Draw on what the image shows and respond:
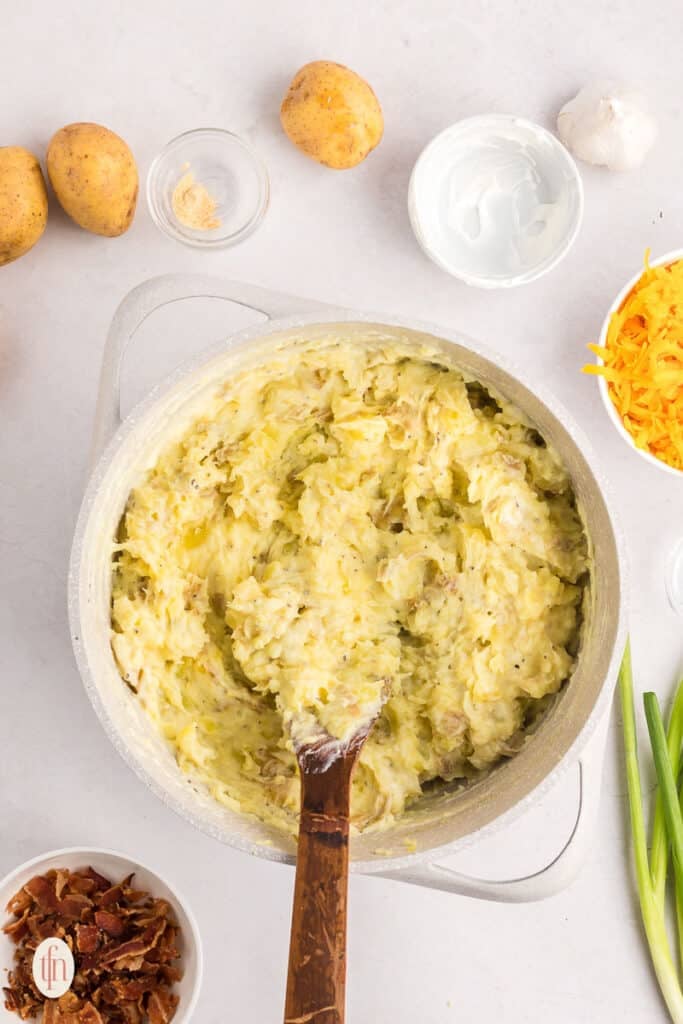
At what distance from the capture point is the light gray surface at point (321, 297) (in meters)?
1.86

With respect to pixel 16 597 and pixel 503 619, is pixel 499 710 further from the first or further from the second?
pixel 16 597

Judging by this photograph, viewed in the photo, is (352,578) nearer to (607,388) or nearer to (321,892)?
(321,892)

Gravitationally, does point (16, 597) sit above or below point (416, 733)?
above

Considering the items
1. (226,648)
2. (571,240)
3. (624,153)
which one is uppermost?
(624,153)

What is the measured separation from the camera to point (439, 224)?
1.89 m

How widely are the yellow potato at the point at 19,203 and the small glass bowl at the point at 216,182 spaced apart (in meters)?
0.19

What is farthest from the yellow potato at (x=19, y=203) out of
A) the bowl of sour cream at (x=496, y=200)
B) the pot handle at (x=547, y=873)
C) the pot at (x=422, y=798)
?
the pot handle at (x=547, y=873)

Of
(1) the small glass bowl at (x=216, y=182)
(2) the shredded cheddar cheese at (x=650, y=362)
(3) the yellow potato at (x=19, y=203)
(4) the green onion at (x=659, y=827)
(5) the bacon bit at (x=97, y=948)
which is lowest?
(5) the bacon bit at (x=97, y=948)

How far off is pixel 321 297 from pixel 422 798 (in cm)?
85

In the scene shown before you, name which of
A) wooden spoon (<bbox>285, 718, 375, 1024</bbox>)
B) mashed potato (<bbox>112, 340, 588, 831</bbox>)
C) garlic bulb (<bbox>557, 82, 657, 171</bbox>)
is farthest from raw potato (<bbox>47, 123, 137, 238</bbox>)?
wooden spoon (<bbox>285, 718, 375, 1024</bbox>)

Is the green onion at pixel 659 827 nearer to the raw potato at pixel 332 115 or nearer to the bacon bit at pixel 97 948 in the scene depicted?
the bacon bit at pixel 97 948

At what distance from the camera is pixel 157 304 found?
1.54 meters

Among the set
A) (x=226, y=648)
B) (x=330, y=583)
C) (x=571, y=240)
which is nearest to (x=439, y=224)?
(x=571, y=240)

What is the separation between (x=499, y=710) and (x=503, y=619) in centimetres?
14
